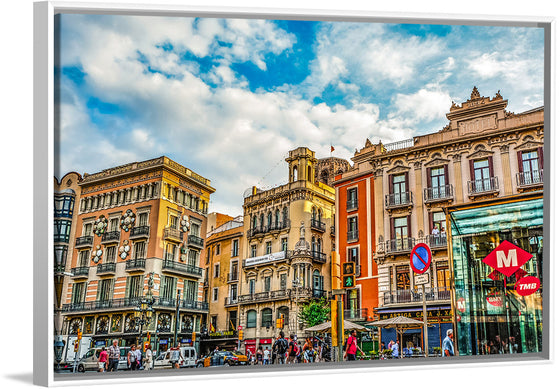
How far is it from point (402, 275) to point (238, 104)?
377 inches

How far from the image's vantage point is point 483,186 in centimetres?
2325

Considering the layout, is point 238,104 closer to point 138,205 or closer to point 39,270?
point 138,205

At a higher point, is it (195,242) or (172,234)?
(172,234)

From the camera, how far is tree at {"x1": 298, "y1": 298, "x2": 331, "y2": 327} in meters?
25.1

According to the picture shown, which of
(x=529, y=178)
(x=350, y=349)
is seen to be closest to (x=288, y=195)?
(x=350, y=349)

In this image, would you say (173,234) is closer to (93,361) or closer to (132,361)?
(132,361)

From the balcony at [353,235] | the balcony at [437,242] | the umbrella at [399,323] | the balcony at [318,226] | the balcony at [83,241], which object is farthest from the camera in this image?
the balcony at [318,226]

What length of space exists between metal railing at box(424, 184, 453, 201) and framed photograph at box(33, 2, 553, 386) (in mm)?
81

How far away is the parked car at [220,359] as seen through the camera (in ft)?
70.7

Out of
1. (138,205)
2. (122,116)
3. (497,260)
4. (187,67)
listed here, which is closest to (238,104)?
(187,67)

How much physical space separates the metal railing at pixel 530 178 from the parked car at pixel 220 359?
12.7 metres

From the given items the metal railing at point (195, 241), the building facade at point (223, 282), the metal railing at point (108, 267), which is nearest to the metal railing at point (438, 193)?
the building facade at point (223, 282)

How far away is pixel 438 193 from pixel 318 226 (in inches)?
226

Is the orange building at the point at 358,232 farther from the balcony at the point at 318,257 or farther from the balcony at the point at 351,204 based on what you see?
the balcony at the point at 318,257
